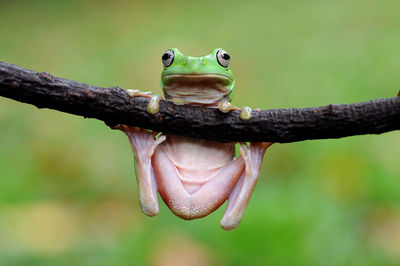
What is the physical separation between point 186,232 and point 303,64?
13.5ft

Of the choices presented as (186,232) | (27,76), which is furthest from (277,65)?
(27,76)

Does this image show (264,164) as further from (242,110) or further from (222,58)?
(242,110)

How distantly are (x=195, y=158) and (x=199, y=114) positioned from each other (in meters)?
0.44

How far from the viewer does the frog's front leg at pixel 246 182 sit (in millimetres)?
2338

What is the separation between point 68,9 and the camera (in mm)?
11734

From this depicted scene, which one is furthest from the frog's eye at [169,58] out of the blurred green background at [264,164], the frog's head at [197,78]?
the blurred green background at [264,164]

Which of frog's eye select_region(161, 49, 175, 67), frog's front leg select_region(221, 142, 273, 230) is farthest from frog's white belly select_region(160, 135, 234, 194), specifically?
frog's eye select_region(161, 49, 175, 67)

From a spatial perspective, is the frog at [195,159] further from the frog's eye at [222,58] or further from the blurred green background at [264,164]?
the blurred green background at [264,164]

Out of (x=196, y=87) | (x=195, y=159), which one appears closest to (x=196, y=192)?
(x=195, y=159)

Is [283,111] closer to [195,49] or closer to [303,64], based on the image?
[303,64]

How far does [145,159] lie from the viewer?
2.35 metres

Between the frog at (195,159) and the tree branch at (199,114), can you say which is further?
the frog at (195,159)

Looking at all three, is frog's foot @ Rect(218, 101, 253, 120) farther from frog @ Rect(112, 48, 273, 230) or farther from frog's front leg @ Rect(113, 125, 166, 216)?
frog's front leg @ Rect(113, 125, 166, 216)

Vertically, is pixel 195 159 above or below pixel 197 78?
below
